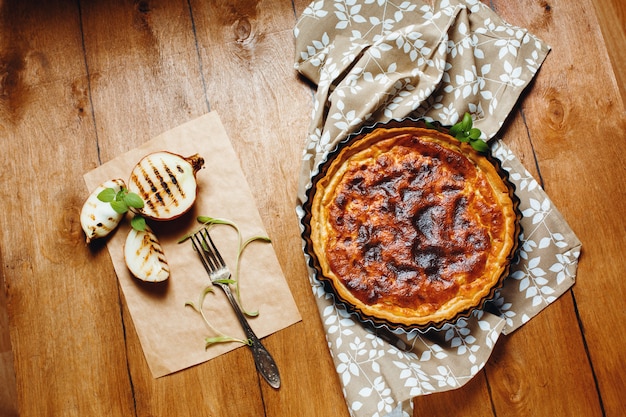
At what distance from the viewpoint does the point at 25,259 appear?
6.33ft

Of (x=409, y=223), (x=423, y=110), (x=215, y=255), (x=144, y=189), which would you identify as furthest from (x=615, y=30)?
(x=144, y=189)

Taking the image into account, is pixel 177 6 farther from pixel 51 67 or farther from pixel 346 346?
pixel 346 346

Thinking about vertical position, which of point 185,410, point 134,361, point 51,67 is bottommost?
point 185,410

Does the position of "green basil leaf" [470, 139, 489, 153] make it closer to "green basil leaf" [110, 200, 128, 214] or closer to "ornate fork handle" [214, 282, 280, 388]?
"ornate fork handle" [214, 282, 280, 388]

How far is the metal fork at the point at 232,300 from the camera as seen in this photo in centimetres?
185

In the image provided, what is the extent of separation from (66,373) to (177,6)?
4.53ft

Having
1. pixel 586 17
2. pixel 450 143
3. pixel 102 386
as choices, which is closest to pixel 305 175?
pixel 450 143

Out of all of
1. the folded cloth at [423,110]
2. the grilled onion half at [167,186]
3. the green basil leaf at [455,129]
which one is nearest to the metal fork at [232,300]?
the grilled onion half at [167,186]

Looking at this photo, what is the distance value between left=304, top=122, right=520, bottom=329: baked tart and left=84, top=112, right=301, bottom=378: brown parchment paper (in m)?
0.24

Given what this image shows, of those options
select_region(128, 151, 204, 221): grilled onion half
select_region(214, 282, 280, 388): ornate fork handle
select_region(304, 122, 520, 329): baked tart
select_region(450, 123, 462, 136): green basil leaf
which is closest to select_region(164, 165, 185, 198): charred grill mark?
select_region(128, 151, 204, 221): grilled onion half

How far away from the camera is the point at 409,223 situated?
1.80m

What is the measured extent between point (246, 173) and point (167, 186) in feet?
0.92

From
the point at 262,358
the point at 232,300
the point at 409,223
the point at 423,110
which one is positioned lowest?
the point at 262,358

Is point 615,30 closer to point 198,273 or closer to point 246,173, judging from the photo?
point 246,173
